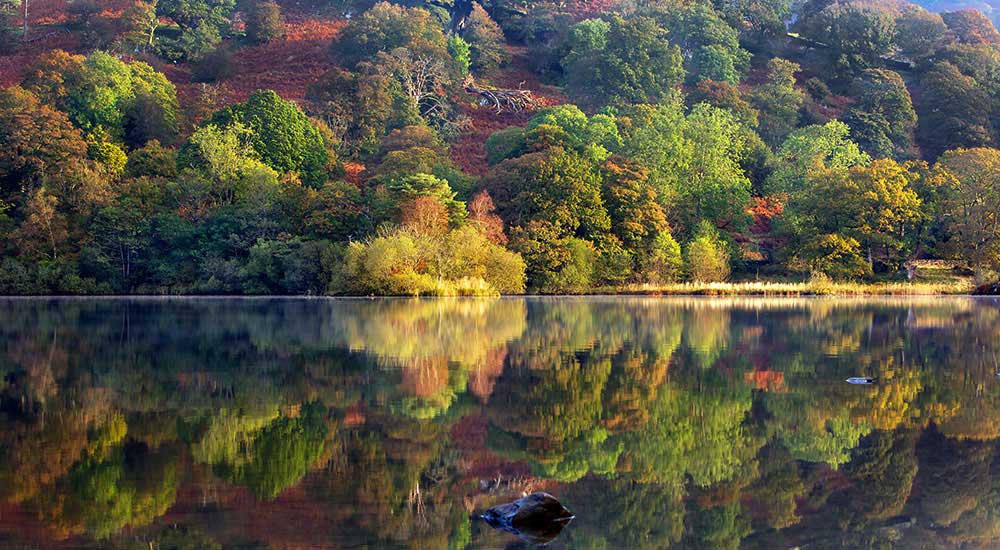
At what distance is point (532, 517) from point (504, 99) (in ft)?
251

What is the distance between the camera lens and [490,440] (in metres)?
12.8

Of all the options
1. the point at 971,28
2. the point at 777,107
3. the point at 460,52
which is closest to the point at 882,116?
the point at 777,107

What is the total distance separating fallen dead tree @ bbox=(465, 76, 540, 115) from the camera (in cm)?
8325

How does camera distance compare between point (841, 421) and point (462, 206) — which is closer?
point (841, 421)

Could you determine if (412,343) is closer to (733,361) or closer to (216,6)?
(733,361)

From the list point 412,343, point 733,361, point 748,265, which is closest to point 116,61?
point 748,265

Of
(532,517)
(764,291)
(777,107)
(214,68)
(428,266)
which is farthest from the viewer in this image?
(214,68)

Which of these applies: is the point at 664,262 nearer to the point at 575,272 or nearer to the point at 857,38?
the point at 575,272

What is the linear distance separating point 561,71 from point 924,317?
203ft

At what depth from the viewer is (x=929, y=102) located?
82.7 metres

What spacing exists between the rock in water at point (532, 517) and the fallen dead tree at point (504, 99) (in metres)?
74.7

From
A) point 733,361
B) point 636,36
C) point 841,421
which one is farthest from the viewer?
point 636,36

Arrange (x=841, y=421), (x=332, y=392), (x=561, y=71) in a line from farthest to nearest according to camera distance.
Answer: (x=561, y=71) < (x=332, y=392) < (x=841, y=421)

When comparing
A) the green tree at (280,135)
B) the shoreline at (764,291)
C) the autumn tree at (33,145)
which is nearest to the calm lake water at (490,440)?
the shoreline at (764,291)
